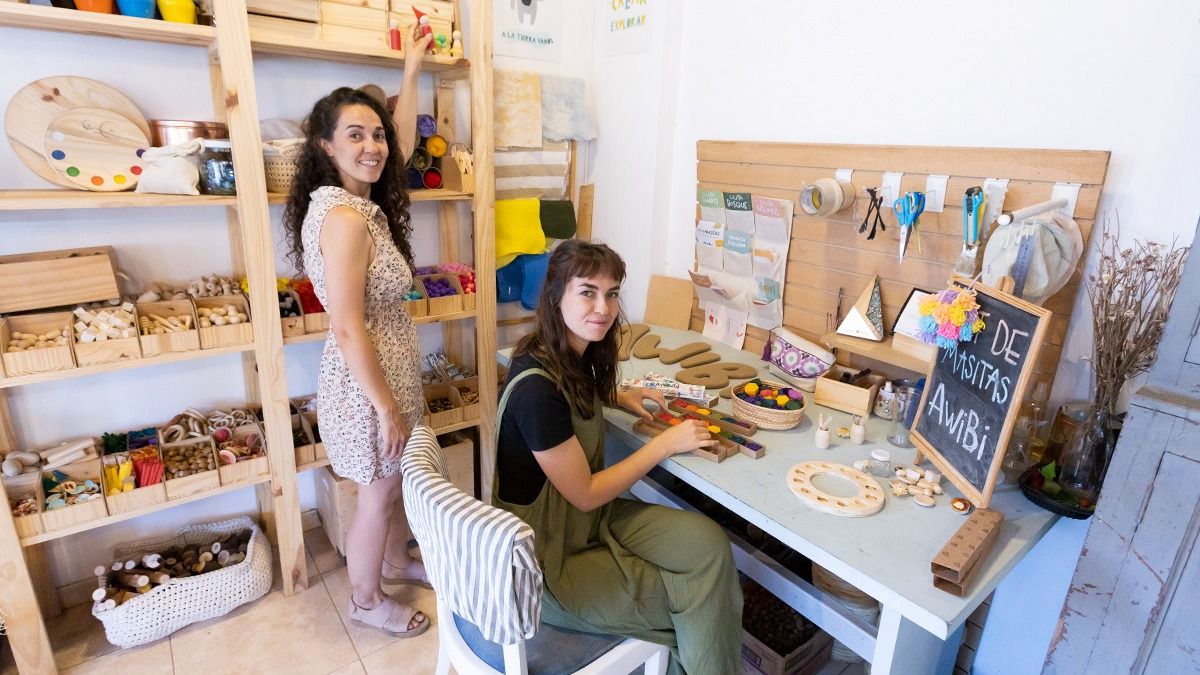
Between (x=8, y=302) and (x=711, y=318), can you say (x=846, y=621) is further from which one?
(x=8, y=302)

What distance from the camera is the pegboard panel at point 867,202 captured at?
1.43 meters

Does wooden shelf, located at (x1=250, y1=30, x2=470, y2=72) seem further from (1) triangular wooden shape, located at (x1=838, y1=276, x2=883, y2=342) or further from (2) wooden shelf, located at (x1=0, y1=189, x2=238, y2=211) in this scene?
(1) triangular wooden shape, located at (x1=838, y1=276, x2=883, y2=342)

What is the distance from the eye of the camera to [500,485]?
145 cm

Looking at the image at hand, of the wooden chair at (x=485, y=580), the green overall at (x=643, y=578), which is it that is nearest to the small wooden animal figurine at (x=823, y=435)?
the green overall at (x=643, y=578)

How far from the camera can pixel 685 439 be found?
1458mm

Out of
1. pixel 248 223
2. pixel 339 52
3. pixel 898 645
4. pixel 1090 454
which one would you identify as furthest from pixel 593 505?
pixel 339 52

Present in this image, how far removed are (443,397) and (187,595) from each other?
98cm

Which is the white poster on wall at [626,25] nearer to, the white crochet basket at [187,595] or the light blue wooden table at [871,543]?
the light blue wooden table at [871,543]

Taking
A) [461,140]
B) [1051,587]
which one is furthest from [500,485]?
[461,140]

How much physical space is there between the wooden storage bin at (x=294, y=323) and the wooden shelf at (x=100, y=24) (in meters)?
0.74

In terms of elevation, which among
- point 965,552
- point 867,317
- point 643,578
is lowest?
point 643,578

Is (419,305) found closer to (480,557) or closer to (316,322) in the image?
(316,322)

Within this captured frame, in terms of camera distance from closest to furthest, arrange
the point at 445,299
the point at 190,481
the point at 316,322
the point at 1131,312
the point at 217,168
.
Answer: the point at 1131,312
the point at 217,168
the point at 190,481
the point at 316,322
the point at 445,299

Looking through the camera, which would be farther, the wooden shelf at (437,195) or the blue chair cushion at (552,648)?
the wooden shelf at (437,195)
